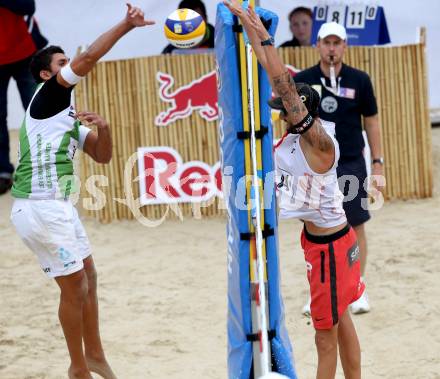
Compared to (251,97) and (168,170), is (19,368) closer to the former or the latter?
(251,97)

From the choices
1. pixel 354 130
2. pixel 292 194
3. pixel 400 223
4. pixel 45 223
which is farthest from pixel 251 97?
pixel 400 223

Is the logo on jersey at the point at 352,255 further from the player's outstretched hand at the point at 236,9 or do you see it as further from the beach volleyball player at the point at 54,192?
the beach volleyball player at the point at 54,192

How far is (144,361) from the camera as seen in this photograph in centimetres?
577

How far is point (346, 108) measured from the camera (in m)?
6.31

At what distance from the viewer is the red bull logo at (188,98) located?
8.49 m

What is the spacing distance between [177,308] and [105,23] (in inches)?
169

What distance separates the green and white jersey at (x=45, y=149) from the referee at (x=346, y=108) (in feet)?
6.43

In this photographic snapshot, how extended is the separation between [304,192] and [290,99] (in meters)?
0.55

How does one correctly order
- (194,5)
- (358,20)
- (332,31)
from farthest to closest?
(358,20), (194,5), (332,31)

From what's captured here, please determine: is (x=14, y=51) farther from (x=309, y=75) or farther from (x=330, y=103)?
(x=330, y=103)

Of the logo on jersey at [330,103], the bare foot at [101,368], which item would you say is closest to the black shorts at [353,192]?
the logo on jersey at [330,103]

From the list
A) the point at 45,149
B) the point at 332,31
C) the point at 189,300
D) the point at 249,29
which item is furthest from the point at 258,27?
the point at 189,300

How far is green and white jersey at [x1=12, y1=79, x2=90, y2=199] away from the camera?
498 cm

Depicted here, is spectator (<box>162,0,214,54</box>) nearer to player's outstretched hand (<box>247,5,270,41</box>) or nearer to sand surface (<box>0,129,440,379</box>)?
sand surface (<box>0,129,440,379</box>)
